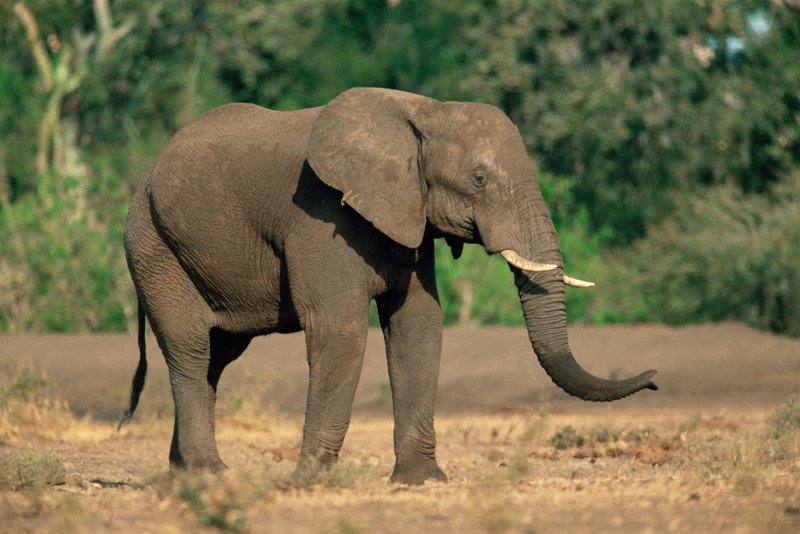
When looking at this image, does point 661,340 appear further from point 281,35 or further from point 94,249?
point 281,35

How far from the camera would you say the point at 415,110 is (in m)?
9.11

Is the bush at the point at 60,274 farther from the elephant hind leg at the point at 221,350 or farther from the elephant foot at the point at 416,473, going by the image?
the elephant foot at the point at 416,473

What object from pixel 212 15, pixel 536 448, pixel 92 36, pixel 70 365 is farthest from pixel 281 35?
pixel 536 448

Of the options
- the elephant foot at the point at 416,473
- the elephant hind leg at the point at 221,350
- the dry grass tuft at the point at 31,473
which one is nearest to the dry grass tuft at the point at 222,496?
the dry grass tuft at the point at 31,473

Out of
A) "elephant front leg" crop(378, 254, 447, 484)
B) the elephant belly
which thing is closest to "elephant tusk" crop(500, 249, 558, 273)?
"elephant front leg" crop(378, 254, 447, 484)

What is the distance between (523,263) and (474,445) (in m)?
4.64

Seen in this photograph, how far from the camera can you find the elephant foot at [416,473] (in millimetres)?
9289

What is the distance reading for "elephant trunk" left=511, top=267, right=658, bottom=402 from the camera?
8531 millimetres

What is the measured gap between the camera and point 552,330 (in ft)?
28.2

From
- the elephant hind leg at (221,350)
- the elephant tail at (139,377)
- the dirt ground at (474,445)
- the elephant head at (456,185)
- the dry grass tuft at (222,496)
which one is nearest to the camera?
the dry grass tuft at (222,496)

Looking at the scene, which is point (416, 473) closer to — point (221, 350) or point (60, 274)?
point (221, 350)

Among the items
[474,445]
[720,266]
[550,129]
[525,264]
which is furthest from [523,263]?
[550,129]

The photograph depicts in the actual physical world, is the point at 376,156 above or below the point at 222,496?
above

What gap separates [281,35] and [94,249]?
28.2 ft
